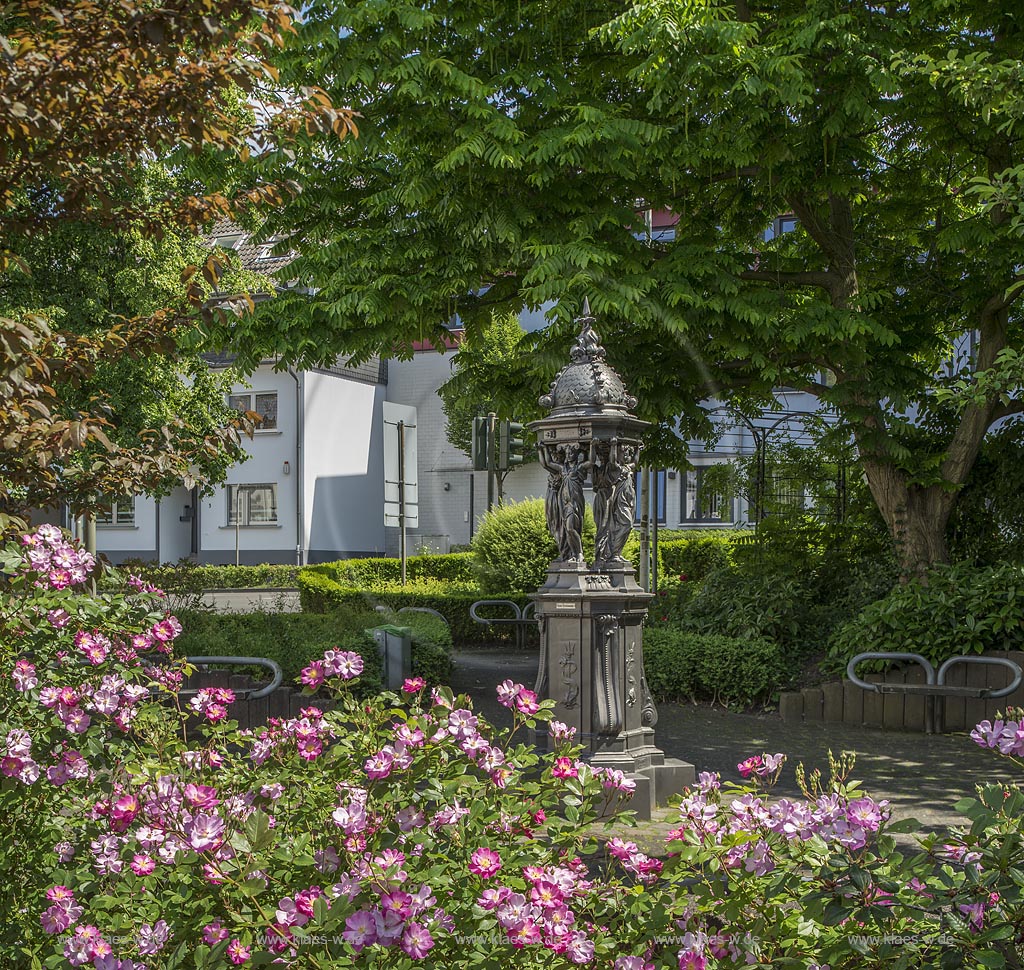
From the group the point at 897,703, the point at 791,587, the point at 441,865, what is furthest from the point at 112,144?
the point at 791,587

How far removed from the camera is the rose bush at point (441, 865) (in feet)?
8.50

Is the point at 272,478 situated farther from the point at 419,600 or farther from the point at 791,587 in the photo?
the point at 791,587

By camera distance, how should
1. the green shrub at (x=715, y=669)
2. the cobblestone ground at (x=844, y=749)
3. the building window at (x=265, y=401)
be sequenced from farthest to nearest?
the building window at (x=265, y=401), the green shrub at (x=715, y=669), the cobblestone ground at (x=844, y=749)

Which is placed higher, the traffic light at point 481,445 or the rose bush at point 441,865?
the traffic light at point 481,445

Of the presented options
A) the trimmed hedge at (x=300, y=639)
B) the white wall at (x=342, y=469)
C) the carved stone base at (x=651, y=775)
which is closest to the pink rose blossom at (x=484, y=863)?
the carved stone base at (x=651, y=775)

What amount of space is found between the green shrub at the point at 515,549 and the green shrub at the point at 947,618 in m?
7.95

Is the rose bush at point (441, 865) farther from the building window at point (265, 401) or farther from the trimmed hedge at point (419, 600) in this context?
the building window at point (265, 401)

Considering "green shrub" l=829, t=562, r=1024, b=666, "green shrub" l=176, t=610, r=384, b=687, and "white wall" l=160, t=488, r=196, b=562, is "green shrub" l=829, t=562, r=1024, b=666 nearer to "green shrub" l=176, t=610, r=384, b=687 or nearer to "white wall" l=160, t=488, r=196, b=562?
"green shrub" l=176, t=610, r=384, b=687

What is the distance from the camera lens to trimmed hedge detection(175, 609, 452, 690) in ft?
34.6

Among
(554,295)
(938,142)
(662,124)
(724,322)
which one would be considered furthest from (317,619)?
(938,142)

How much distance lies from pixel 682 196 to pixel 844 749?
645 cm

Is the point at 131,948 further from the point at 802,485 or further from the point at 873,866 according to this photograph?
the point at 802,485

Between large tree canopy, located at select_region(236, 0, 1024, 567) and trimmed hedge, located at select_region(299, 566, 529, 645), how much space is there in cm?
611

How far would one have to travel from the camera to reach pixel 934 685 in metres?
10.5
